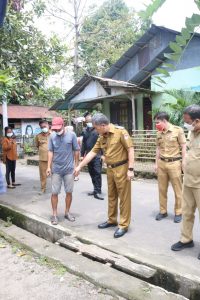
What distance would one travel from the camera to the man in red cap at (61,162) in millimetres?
5743

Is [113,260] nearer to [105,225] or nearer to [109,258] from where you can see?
[109,258]

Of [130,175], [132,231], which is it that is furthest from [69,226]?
[130,175]

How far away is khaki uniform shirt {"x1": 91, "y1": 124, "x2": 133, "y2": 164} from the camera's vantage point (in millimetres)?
4875

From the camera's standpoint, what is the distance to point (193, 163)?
160 inches

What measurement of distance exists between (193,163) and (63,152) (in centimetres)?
247

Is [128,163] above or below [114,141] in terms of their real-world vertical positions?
below

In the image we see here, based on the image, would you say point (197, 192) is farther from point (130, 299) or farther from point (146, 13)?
point (146, 13)

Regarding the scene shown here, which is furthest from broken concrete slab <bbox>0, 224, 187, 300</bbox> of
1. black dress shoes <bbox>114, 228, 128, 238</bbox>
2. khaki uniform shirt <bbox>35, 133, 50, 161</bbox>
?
khaki uniform shirt <bbox>35, 133, 50, 161</bbox>

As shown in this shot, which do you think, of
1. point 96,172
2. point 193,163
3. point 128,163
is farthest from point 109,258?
point 96,172

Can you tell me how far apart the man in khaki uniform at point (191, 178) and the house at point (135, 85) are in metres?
7.61

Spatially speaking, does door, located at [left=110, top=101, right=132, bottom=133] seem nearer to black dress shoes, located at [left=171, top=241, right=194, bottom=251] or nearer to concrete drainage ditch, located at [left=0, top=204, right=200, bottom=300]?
concrete drainage ditch, located at [left=0, top=204, right=200, bottom=300]

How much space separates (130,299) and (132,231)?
1868mm

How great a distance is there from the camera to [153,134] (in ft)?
32.2

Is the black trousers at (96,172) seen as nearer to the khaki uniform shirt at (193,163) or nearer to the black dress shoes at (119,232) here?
the black dress shoes at (119,232)
